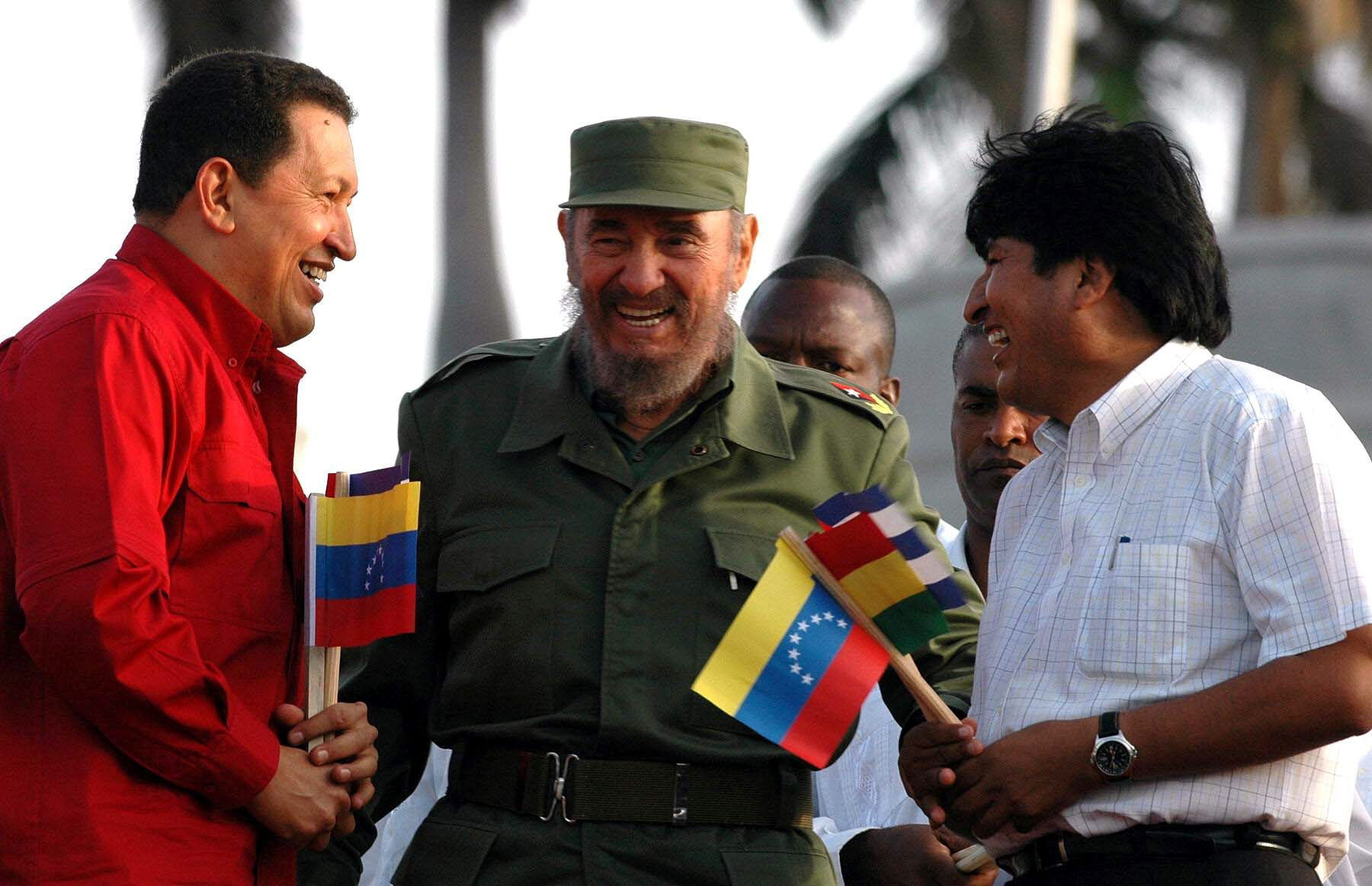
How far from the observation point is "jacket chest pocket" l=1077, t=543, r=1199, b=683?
3424 mm

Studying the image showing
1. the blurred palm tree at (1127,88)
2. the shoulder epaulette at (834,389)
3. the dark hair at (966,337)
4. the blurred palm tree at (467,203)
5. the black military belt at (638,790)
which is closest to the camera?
the black military belt at (638,790)

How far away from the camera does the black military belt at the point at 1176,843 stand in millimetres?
3375

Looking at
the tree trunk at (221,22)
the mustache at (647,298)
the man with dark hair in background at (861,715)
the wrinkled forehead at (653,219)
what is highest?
the tree trunk at (221,22)

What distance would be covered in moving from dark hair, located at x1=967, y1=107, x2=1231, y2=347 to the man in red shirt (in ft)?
4.51

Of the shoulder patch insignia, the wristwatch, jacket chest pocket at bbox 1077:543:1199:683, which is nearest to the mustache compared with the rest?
the shoulder patch insignia

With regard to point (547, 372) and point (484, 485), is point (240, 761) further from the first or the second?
point (547, 372)

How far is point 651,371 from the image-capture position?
4234 mm

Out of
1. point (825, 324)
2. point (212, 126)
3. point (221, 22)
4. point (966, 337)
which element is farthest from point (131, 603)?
point (221, 22)

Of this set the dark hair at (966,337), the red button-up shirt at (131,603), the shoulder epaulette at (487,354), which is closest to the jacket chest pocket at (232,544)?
the red button-up shirt at (131,603)

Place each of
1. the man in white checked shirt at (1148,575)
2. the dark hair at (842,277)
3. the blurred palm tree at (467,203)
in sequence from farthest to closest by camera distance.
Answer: the blurred palm tree at (467,203) < the dark hair at (842,277) < the man in white checked shirt at (1148,575)

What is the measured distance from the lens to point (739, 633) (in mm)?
3572

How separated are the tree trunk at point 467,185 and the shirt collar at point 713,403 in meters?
13.2

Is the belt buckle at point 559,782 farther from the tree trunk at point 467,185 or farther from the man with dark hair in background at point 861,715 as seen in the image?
the tree trunk at point 467,185

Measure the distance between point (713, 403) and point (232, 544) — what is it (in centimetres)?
111
